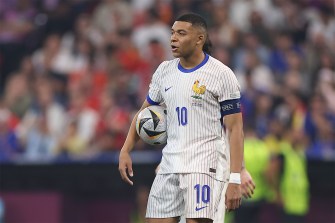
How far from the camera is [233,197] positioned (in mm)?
7430

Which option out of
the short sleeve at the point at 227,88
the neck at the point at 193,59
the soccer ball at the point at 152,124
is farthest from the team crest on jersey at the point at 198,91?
the soccer ball at the point at 152,124

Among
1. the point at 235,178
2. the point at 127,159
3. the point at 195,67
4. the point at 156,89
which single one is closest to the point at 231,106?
the point at 195,67

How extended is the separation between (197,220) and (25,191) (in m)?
7.34

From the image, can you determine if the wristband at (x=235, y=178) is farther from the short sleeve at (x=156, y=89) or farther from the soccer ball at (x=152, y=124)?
the short sleeve at (x=156, y=89)

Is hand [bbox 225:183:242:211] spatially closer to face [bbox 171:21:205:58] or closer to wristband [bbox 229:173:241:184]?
wristband [bbox 229:173:241:184]

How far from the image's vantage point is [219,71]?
7.69 m

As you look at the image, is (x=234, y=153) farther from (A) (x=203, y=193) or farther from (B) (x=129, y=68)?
(B) (x=129, y=68)

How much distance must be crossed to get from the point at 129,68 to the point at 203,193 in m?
8.62

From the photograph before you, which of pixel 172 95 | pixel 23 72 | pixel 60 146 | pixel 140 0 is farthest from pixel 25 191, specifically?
pixel 172 95

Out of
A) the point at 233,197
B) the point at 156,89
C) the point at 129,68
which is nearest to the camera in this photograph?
the point at 233,197

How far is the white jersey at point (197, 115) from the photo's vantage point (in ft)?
25.1

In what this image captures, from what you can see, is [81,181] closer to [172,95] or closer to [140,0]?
[140,0]

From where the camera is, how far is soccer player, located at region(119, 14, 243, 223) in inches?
300

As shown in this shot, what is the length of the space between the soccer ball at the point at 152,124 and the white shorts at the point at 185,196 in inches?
13.9
